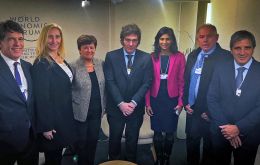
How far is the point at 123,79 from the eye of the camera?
2.00 m

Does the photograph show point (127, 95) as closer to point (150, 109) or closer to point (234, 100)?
point (150, 109)

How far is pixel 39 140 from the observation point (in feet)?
6.02

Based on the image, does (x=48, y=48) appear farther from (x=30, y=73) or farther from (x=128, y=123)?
(x=128, y=123)

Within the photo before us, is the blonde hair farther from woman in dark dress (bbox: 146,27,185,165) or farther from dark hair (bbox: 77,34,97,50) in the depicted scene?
woman in dark dress (bbox: 146,27,185,165)

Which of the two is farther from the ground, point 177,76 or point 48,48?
point 48,48

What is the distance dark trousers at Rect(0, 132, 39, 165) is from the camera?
173 cm

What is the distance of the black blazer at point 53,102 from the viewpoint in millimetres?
1708

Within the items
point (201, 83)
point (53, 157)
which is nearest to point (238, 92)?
point (201, 83)

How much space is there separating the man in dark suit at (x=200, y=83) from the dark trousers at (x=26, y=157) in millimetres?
1194

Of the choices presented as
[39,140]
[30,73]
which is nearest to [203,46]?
[30,73]

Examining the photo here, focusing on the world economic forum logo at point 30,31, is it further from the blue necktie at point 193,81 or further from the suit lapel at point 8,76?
the blue necktie at point 193,81

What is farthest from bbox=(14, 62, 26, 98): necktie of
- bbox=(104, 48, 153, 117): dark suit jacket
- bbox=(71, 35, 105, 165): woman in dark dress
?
bbox=(104, 48, 153, 117): dark suit jacket

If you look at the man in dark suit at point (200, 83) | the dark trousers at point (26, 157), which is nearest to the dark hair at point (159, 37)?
the man in dark suit at point (200, 83)

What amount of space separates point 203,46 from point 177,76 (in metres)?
0.31
